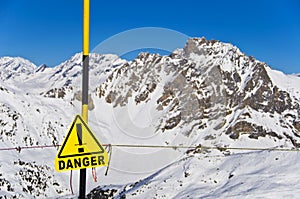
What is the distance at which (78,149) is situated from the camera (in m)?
5.93

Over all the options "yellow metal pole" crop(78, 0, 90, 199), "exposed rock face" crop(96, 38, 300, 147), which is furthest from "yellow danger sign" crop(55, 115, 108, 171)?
"exposed rock face" crop(96, 38, 300, 147)

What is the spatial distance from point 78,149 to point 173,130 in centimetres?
15996

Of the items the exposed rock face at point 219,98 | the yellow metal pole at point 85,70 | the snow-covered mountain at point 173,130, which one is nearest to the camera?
the yellow metal pole at point 85,70

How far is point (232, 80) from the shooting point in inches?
7298

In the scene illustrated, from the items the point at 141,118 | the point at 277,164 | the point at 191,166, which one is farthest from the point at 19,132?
the point at 141,118

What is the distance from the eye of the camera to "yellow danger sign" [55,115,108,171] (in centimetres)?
588

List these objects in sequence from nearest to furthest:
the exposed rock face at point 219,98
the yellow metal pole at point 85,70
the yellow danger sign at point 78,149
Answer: the yellow danger sign at point 78,149, the yellow metal pole at point 85,70, the exposed rock face at point 219,98

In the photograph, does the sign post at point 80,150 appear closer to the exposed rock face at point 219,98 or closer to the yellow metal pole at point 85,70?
the yellow metal pole at point 85,70

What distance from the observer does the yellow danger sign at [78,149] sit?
231 inches

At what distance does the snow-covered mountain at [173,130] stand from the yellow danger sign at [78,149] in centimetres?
562

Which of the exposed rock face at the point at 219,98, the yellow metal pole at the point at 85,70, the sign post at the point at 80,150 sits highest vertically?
the exposed rock face at the point at 219,98

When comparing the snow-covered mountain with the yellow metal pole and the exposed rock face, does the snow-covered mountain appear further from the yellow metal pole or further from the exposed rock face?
the yellow metal pole

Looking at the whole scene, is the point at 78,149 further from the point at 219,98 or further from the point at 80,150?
the point at 219,98

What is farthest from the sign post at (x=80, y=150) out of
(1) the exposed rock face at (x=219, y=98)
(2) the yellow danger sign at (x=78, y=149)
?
(1) the exposed rock face at (x=219, y=98)
